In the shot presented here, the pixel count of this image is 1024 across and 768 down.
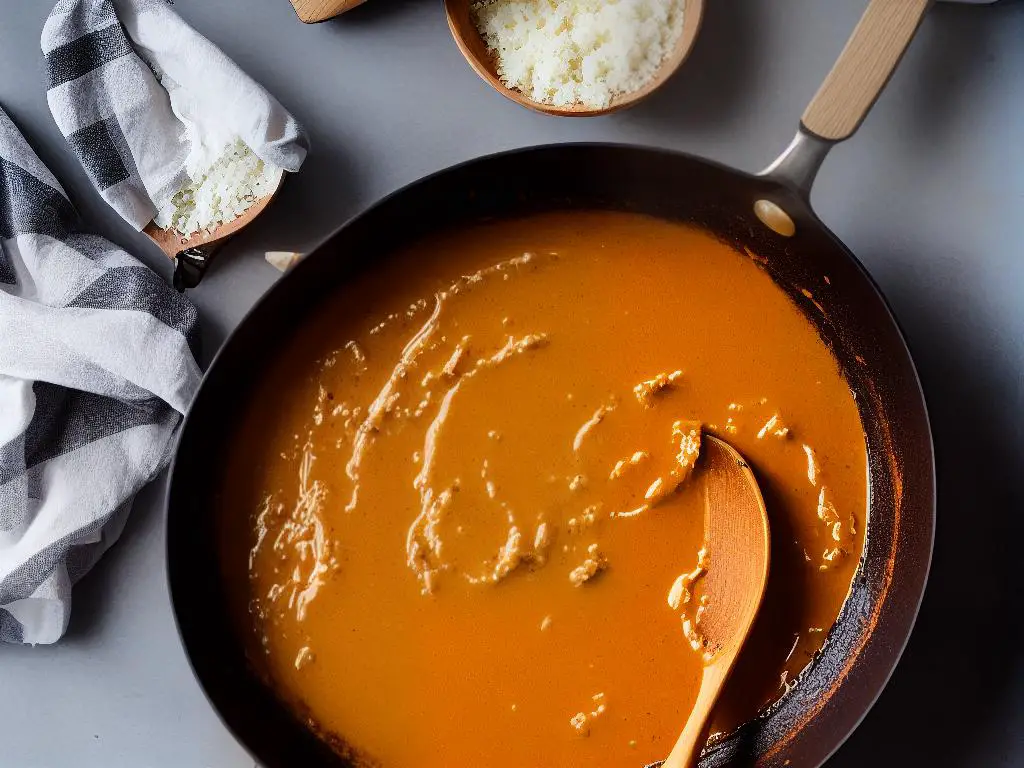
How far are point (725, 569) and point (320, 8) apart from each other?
1.04 metres

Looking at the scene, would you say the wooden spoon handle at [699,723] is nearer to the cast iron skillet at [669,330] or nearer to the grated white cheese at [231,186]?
the cast iron skillet at [669,330]

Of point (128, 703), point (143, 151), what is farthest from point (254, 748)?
point (143, 151)

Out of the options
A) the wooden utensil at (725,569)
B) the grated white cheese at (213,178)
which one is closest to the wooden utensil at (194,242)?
the grated white cheese at (213,178)

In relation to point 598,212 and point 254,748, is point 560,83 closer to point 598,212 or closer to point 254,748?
point 598,212

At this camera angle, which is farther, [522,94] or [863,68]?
[522,94]

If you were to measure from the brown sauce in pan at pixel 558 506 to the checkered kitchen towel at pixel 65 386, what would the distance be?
10.6 inches

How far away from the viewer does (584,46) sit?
132 cm

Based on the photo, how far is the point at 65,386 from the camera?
1408 millimetres

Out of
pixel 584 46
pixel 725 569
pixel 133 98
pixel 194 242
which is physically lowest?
pixel 725 569

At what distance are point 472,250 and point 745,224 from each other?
41 cm

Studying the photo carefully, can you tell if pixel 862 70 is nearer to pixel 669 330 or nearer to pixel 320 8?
pixel 669 330

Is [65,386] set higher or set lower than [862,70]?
lower

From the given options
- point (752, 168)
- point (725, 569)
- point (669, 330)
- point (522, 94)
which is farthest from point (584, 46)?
point (725, 569)

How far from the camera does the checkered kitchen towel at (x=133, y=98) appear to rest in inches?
55.1
